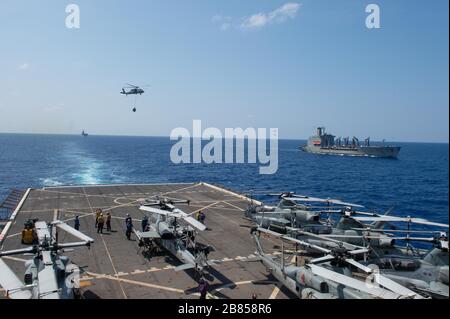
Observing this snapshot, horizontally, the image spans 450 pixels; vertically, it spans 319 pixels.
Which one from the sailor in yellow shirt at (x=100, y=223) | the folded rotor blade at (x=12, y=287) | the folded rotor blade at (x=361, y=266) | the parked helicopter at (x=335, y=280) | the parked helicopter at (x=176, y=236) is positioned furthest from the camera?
the sailor in yellow shirt at (x=100, y=223)

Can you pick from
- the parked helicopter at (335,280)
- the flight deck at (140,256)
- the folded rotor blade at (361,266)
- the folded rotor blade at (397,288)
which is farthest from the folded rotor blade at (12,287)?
the folded rotor blade at (397,288)

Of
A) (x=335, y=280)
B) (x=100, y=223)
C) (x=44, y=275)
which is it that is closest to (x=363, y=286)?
(x=335, y=280)

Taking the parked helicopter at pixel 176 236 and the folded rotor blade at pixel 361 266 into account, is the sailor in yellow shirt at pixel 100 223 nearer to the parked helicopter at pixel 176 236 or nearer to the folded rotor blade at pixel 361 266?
the parked helicopter at pixel 176 236

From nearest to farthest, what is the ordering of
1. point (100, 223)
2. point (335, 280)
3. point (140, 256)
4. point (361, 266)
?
1. point (335, 280)
2. point (361, 266)
3. point (140, 256)
4. point (100, 223)

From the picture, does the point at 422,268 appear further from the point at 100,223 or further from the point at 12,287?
the point at 100,223

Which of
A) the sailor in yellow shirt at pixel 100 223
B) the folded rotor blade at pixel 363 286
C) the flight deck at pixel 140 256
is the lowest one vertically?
the flight deck at pixel 140 256
